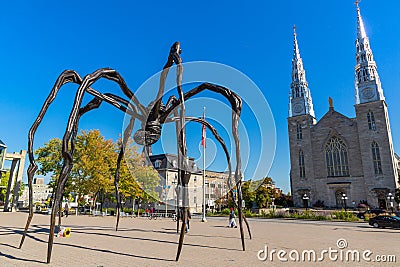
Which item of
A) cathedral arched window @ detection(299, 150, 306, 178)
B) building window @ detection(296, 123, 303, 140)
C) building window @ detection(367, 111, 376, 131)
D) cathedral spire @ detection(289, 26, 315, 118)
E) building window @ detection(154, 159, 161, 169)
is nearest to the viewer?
building window @ detection(367, 111, 376, 131)

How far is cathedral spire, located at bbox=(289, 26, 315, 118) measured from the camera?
2547 inches

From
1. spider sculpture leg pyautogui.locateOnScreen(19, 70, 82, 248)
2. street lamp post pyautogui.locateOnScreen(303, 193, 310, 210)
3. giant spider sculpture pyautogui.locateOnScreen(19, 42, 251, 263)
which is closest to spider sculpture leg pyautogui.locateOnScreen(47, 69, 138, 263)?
giant spider sculpture pyautogui.locateOnScreen(19, 42, 251, 263)

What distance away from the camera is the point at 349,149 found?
56094mm

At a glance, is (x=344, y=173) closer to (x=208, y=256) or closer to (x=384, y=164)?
(x=384, y=164)

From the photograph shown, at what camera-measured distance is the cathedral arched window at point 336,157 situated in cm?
5619

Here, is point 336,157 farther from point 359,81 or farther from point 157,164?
point 157,164

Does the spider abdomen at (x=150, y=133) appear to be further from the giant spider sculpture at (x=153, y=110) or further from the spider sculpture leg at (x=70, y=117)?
the spider sculpture leg at (x=70, y=117)

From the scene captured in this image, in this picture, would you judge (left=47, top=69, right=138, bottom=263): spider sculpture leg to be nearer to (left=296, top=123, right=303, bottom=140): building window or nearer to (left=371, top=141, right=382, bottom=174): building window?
(left=371, top=141, right=382, bottom=174): building window

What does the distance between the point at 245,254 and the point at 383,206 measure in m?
52.4

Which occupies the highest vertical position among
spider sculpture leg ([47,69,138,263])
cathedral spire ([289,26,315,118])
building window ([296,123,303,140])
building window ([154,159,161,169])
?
cathedral spire ([289,26,315,118])

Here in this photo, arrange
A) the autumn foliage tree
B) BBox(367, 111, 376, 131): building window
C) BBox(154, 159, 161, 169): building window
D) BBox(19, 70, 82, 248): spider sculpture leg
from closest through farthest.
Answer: BBox(19, 70, 82, 248): spider sculpture leg < the autumn foliage tree < BBox(367, 111, 376, 131): building window < BBox(154, 159, 161, 169): building window

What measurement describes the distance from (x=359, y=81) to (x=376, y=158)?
17.1m

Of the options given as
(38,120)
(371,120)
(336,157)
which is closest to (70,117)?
(38,120)

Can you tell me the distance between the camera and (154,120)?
8.23m
